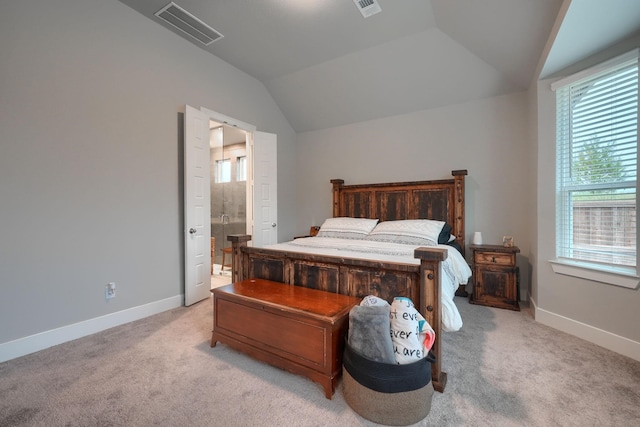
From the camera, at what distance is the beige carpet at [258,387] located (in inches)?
57.7

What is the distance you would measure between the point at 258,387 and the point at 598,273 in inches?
108

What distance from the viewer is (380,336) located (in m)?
1.46

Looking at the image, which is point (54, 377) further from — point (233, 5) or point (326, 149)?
point (326, 149)

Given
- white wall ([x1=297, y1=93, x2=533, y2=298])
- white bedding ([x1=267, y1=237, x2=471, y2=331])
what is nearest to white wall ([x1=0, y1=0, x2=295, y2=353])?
white bedding ([x1=267, y1=237, x2=471, y2=331])

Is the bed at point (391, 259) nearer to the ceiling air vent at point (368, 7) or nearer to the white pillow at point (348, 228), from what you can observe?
the white pillow at point (348, 228)

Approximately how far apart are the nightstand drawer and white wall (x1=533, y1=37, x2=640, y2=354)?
0.93 ft


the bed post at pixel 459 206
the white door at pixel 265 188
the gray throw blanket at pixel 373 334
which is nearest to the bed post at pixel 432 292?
the gray throw blanket at pixel 373 334

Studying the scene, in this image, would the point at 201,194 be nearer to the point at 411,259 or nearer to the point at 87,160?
the point at 87,160

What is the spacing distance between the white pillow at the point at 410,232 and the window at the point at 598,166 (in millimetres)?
1100

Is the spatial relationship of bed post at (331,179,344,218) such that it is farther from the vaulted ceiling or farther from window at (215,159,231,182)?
window at (215,159,231,182)

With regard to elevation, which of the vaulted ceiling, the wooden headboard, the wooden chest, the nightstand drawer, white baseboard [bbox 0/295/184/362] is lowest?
white baseboard [bbox 0/295/184/362]

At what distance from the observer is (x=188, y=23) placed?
9.73 feet

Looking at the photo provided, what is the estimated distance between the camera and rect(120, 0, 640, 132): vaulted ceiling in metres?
2.29

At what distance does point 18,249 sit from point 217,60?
2.91 m
